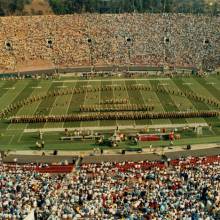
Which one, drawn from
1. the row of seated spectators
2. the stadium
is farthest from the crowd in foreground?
the row of seated spectators

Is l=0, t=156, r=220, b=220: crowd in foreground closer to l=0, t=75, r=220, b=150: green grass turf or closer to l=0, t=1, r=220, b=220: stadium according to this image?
l=0, t=1, r=220, b=220: stadium

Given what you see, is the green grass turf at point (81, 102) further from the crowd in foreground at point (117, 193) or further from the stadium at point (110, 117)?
the crowd in foreground at point (117, 193)

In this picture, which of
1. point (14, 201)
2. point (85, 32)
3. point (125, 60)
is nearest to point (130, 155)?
point (14, 201)

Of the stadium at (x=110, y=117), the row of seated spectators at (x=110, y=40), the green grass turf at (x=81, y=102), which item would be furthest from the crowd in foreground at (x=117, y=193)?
the row of seated spectators at (x=110, y=40)

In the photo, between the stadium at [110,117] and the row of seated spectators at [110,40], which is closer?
the stadium at [110,117]

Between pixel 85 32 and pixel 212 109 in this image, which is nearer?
pixel 212 109

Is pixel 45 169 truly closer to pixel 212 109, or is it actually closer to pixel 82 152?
pixel 82 152
